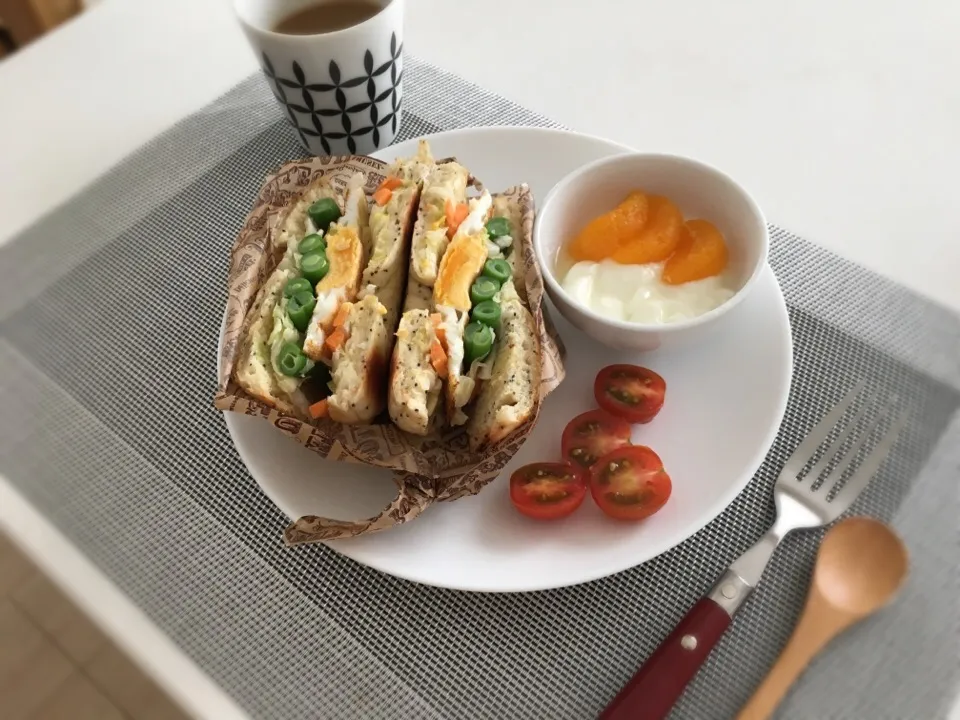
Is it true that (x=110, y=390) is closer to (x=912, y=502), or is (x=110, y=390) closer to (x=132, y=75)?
(x=132, y=75)

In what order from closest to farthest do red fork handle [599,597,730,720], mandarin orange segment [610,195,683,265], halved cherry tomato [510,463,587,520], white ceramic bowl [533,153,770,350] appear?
red fork handle [599,597,730,720] < halved cherry tomato [510,463,587,520] < white ceramic bowl [533,153,770,350] < mandarin orange segment [610,195,683,265]

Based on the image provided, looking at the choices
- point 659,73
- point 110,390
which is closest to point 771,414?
point 659,73

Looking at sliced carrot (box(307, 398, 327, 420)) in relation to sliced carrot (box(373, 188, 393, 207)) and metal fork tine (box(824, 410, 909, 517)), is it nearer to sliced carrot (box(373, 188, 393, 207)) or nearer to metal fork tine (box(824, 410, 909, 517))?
sliced carrot (box(373, 188, 393, 207))

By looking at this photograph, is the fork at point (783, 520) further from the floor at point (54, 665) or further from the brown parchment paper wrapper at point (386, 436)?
the floor at point (54, 665)

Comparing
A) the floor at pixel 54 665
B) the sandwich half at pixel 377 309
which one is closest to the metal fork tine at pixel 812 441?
the sandwich half at pixel 377 309

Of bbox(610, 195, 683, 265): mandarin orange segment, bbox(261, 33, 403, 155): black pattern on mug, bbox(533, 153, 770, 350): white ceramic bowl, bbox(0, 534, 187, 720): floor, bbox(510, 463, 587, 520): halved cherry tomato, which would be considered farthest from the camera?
bbox(0, 534, 187, 720): floor

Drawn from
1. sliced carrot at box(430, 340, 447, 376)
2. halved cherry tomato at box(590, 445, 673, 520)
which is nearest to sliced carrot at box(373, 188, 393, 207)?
sliced carrot at box(430, 340, 447, 376)

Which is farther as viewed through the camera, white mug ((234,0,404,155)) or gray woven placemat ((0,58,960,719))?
white mug ((234,0,404,155))
